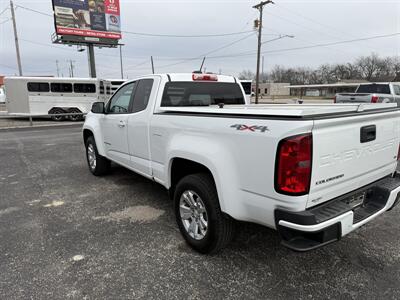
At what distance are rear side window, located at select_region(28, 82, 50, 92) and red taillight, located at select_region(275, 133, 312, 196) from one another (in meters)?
19.5

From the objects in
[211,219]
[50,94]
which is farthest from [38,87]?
[211,219]

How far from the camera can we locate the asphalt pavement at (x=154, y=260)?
2557 millimetres

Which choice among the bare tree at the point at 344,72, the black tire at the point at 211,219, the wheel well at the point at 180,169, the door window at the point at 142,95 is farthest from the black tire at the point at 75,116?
the bare tree at the point at 344,72

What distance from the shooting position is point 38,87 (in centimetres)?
1827

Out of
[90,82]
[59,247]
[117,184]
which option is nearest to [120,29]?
[90,82]

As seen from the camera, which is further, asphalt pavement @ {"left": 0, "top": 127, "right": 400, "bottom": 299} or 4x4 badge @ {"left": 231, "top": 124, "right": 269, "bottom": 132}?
asphalt pavement @ {"left": 0, "top": 127, "right": 400, "bottom": 299}

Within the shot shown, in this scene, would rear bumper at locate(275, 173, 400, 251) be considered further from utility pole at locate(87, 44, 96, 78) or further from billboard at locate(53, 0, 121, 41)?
utility pole at locate(87, 44, 96, 78)

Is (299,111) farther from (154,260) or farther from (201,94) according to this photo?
(201,94)

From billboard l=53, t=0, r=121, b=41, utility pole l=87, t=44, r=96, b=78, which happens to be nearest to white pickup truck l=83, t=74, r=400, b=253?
billboard l=53, t=0, r=121, b=41

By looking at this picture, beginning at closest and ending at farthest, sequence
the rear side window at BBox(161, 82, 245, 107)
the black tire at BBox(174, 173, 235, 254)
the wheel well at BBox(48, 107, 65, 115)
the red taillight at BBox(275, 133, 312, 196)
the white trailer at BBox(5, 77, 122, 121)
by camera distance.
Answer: the red taillight at BBox(275, 133, 312, 196)
the black tire at BBox(174, 173, 235, 254)
the rear side window at BBox(161, 82, 245, 107)
the white trailer at BBox(5, 77, 122, 121)
the wheel well at BBox(48, 107, 65, 115)

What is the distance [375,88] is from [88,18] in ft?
91.5

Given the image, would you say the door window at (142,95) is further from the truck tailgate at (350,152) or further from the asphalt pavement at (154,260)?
the truck tailgate at (350,152)

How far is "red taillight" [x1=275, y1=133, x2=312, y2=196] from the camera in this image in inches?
81.0

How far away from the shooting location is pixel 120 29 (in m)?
32.8
